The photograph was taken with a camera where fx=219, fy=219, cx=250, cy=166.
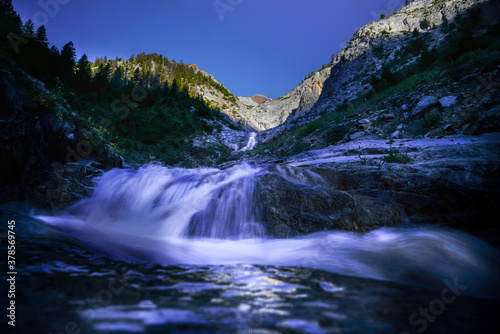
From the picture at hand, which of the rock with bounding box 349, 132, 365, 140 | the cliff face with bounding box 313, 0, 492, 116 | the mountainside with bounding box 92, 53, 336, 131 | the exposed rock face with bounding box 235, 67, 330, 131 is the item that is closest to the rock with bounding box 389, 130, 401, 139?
the rock with bounding box 349, 132, 365, 140

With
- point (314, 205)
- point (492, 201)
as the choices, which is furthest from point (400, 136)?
Answer: point (314, 205)

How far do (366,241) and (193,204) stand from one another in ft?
10.5

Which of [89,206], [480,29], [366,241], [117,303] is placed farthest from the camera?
[480,29]

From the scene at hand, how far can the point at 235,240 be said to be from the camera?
363cm

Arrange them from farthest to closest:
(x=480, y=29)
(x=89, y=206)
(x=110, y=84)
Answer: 1. (x=110, y=84)
2. (x=480, y=29)
3. (x=89, y=206)

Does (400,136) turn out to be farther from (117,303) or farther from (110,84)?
(110,84)

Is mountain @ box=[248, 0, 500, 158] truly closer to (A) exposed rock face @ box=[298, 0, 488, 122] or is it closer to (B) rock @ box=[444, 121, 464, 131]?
(B) rock @ box=[444, 121, 464, 131]

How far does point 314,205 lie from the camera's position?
3.98 m

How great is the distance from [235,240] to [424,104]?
11.3m

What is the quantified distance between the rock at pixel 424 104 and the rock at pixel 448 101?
0.34 metres

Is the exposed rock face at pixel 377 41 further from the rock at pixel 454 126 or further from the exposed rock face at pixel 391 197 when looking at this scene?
the exposed rock face at pixel 391 197

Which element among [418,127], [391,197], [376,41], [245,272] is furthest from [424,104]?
[376,41]

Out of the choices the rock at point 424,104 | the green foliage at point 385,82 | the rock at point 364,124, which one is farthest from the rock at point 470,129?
the green foliage at point 385,82

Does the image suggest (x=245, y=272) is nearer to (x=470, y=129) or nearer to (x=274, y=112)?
(x=470, y=129)
